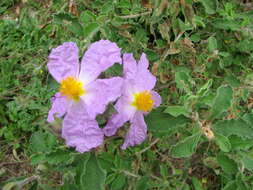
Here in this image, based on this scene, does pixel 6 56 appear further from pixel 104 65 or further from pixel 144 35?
pixel 104 65

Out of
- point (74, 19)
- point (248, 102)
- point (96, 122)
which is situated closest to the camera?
point (96, 122)

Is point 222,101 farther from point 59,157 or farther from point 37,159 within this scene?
point 37,159

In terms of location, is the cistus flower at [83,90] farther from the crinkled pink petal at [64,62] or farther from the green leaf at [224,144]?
the green leaf at [224,144]

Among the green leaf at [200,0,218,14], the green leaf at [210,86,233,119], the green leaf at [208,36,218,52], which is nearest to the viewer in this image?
the green leaf at [210,86,233,119]

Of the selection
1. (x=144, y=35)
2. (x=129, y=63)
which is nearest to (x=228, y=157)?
(x=129, y=63)

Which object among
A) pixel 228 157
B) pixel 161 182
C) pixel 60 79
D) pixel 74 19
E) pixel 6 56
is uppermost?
pixel 74 19

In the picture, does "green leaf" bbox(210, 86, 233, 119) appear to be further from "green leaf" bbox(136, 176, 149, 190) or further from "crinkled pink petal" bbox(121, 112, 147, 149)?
"green leaf" bbox(136, 176, 149, 190)

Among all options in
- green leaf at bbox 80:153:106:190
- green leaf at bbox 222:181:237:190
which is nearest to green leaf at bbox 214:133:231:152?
green leaf at bbox 222:181:237:190

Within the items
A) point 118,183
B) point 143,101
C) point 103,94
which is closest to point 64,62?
point 103,94
